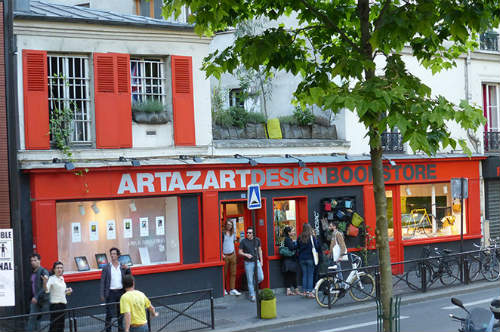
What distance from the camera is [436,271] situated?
727 inches

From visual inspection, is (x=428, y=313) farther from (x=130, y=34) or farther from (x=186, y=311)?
(x=130, y=34)

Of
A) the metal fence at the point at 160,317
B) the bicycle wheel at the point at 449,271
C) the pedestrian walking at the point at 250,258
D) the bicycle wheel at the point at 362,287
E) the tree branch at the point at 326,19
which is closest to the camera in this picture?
the tree branch at the point at 326,19

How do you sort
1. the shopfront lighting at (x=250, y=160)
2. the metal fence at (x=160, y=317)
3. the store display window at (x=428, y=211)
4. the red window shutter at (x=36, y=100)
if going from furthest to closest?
the store display window at (x=428, y=211), the shopfront lighting at (x=250, y=160), the red window shutter at (x=36, y=100), the metal fence at (x=160, y=317)

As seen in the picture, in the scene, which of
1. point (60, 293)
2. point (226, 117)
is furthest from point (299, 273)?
point (60, 293)

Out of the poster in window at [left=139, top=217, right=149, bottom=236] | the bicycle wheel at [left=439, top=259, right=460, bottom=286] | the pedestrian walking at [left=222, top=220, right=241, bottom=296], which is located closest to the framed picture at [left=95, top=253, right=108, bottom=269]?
the poster in window at [left=139, top=217, right=149, bottom=236]

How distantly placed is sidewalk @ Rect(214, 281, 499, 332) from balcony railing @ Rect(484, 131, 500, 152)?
646 cm

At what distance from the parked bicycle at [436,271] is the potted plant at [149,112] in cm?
710

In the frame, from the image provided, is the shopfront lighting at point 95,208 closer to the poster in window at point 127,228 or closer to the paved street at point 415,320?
the poster in window at point 127,228

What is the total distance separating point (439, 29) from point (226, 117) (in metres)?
9.21

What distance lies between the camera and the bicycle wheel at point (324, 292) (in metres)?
16.4

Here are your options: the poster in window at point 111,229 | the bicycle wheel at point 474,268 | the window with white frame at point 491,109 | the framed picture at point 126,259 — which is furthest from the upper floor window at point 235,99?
the window with white frame at point 491,109

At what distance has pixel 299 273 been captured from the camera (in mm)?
18766

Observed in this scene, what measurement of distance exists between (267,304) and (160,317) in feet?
8.59

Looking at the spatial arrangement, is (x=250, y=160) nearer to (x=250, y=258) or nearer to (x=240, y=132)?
(x=240, y=132)
